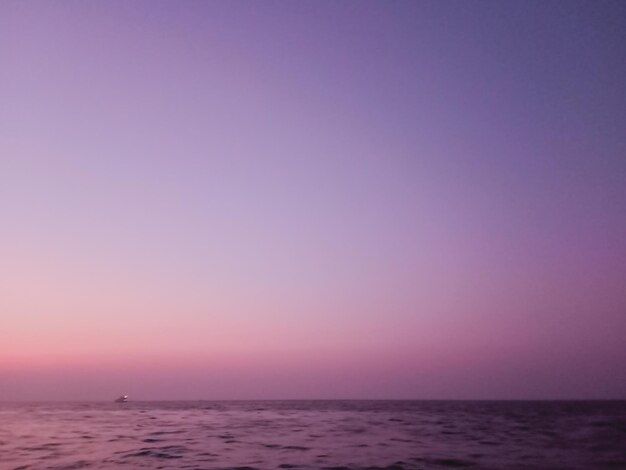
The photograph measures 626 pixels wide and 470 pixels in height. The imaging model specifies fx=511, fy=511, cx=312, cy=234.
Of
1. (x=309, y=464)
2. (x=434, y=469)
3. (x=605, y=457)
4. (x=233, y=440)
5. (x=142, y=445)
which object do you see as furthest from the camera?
(x=233, y=440)

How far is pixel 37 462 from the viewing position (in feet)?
67.5

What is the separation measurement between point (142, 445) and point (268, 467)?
10.4 metres

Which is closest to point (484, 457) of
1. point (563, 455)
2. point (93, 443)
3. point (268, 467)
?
point (563, 455)

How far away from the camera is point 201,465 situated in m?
20.0

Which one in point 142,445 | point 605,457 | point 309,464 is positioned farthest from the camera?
point 142,445

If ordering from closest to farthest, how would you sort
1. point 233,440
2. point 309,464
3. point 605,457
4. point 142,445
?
point 309,464 < point 605,457 < point 142,445 < point 233,440

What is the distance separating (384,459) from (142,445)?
13.1m

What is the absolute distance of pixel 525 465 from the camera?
66.4 ft

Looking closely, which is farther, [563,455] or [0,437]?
[0,437]

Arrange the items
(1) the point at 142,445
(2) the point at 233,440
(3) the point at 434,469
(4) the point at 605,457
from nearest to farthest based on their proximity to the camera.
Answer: (3) the point at 434,469
(4) the point at 605,457
(1) the point at 142,445
(2) the point at 233,440

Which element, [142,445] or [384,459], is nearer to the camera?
[384,459]

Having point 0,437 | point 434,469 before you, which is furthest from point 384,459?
point 0,437

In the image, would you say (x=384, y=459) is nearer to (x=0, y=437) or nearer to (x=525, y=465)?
(x=525, y=465)

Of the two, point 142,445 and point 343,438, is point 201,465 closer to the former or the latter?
point 142,445
